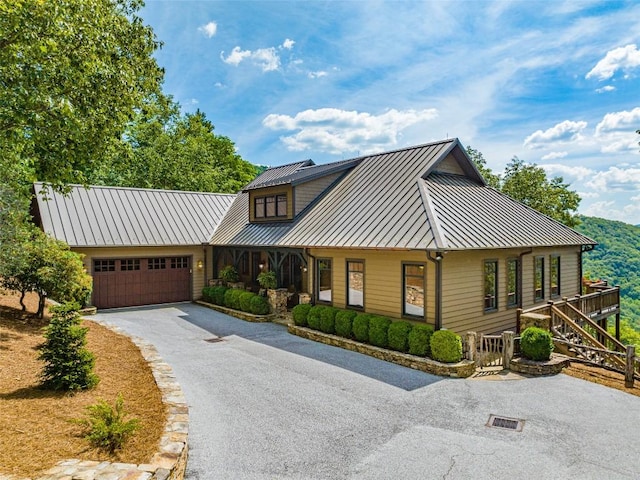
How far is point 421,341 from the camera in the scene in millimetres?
10383

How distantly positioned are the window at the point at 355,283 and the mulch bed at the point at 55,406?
6516 millimetres

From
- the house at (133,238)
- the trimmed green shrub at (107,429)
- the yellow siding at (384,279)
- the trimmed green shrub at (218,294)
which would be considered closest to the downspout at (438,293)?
the yellow siding at (384,279)

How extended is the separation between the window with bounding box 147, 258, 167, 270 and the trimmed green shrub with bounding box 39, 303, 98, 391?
12.2 m

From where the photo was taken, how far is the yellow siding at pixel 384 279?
1092 centimetres

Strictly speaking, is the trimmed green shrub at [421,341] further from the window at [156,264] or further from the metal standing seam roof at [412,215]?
the window at [156,264]

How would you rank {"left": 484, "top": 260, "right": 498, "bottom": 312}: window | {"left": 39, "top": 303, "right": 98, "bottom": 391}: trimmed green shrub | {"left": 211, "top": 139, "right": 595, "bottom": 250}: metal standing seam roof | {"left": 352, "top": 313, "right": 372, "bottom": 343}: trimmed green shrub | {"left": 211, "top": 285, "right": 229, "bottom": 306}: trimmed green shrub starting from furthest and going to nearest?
1. {"left": 211, "top": 285, "right": 229, "bottom": 306}: trimmed green shrub
2. {"left": 484, "top": 260, "right": 498, "bottom": 312}: window
3. {"left": 352, "top": 313, "right": 372, "bottom": 343}: trimmed green shrub
4. {"left": 211, "top": 139, "right": 595, "bottom": 250}: metal standing seam roof
5. {"left": 39, "top": 303, "right": 98, "bottom": 391}: trimmed green shrub

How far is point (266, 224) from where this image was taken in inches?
703

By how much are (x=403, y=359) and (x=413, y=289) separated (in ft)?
6.61

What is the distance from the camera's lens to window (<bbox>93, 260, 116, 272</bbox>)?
56.5 ft

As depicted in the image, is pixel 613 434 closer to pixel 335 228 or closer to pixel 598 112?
pixel 335 228

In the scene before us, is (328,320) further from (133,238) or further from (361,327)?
(133,238)

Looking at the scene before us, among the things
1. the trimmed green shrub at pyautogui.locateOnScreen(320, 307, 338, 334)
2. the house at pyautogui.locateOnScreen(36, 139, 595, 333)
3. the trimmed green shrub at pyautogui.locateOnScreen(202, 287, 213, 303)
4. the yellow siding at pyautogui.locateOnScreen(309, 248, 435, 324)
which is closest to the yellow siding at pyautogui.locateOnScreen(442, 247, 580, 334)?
the house at pyautogui.locateOnScreen(36, 139, 595, 333)

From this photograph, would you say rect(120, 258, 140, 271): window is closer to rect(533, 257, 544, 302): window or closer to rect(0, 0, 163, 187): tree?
rect(0, 0, 163, 187): tree

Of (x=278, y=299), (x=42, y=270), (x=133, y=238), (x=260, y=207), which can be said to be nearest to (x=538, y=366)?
(x=278, y=299)
